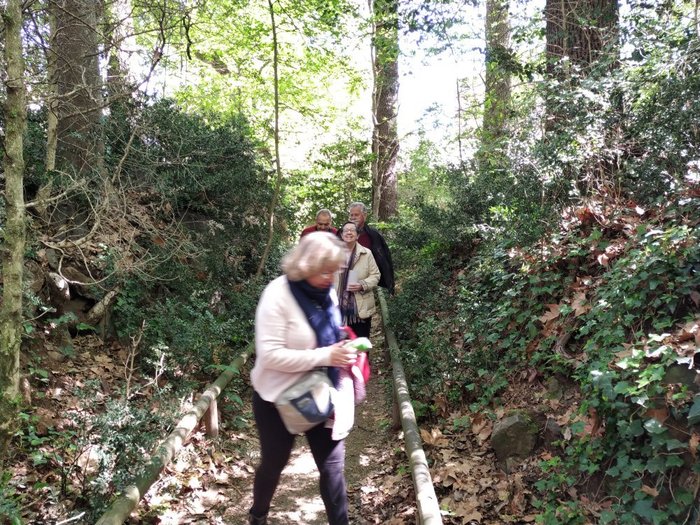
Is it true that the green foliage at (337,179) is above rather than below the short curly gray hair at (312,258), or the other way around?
above

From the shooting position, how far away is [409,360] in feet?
21.4

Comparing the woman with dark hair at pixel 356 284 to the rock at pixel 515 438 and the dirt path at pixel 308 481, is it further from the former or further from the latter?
the rock at pixel 515 438

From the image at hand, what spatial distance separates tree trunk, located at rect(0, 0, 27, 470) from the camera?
3.25 m

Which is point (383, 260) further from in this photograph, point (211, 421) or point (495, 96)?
point (495, 96)

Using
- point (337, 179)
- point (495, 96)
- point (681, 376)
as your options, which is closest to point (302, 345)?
point (681, 376)

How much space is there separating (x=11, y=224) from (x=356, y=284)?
151 inches

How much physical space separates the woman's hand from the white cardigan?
0.10ft

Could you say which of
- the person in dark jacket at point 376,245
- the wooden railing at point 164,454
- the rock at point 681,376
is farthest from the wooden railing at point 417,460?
the wooden railing at point 164,454

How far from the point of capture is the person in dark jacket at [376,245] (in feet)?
22.9

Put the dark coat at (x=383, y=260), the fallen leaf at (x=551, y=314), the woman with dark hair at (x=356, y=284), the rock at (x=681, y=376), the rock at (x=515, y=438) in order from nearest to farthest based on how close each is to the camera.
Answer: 1. the rock at (x=681, y=376)
2. the rock at (x=515, y=438)
3. the fallen leaf at (x=551, y=314)
4. the woman with dark hair at (x=356, y=284)
5. the dark coat at (x=383, y=260)

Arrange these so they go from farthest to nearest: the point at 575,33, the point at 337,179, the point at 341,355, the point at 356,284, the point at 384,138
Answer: the point at 337,179
the point at 384,138
the point at 575,33
the point at 356,284
the point at 341,355

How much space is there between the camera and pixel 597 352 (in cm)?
407

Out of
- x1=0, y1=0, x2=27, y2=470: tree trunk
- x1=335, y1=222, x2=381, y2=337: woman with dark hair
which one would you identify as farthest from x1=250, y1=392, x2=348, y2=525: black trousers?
x1=335, y1=222, x2=381, y2=337: woman with dark hair

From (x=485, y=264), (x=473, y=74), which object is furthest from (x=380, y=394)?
(x=473, y=74)
